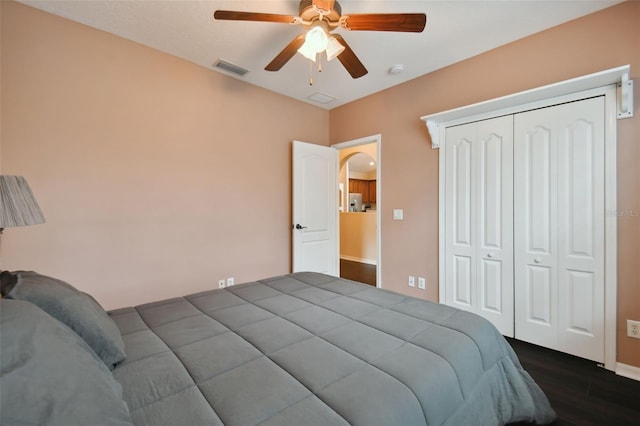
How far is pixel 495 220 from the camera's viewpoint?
2.63 m

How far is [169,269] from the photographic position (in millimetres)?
2744

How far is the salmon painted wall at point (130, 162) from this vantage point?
2.09m

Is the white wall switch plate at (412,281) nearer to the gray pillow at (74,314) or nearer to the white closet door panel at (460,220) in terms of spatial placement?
the white closet door panel at (460,220)

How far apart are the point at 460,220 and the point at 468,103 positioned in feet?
3.95

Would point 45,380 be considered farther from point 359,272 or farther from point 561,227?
point 359,272

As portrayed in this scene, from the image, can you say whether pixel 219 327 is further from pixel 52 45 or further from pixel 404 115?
pixel 404 115

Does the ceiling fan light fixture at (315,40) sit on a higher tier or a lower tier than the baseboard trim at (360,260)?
higher

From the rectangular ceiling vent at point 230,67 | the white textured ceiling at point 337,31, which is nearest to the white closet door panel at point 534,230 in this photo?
the white textured ceiling at point 337,31

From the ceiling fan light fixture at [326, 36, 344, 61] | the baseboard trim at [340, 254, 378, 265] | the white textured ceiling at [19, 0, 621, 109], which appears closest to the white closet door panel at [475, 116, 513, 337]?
the white textured ceiling at [19, 0, 621, 109]

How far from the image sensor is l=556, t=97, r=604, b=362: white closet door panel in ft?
6.89

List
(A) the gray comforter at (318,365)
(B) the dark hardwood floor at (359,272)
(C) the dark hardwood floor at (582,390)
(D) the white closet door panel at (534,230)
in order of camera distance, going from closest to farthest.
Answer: (A) the gray comforter at (318,365) < (C) the dark hardwood floor at (582,390) < (D) the white closet door panel at (534,230) < (B) the dark hardwood floor at (359,272)

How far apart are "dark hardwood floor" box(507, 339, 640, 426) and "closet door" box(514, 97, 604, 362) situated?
14cm

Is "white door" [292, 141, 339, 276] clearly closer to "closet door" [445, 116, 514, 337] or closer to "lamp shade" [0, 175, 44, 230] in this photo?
"closet door" [445, 116, 514, 337]

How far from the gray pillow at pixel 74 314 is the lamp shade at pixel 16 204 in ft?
1.83
